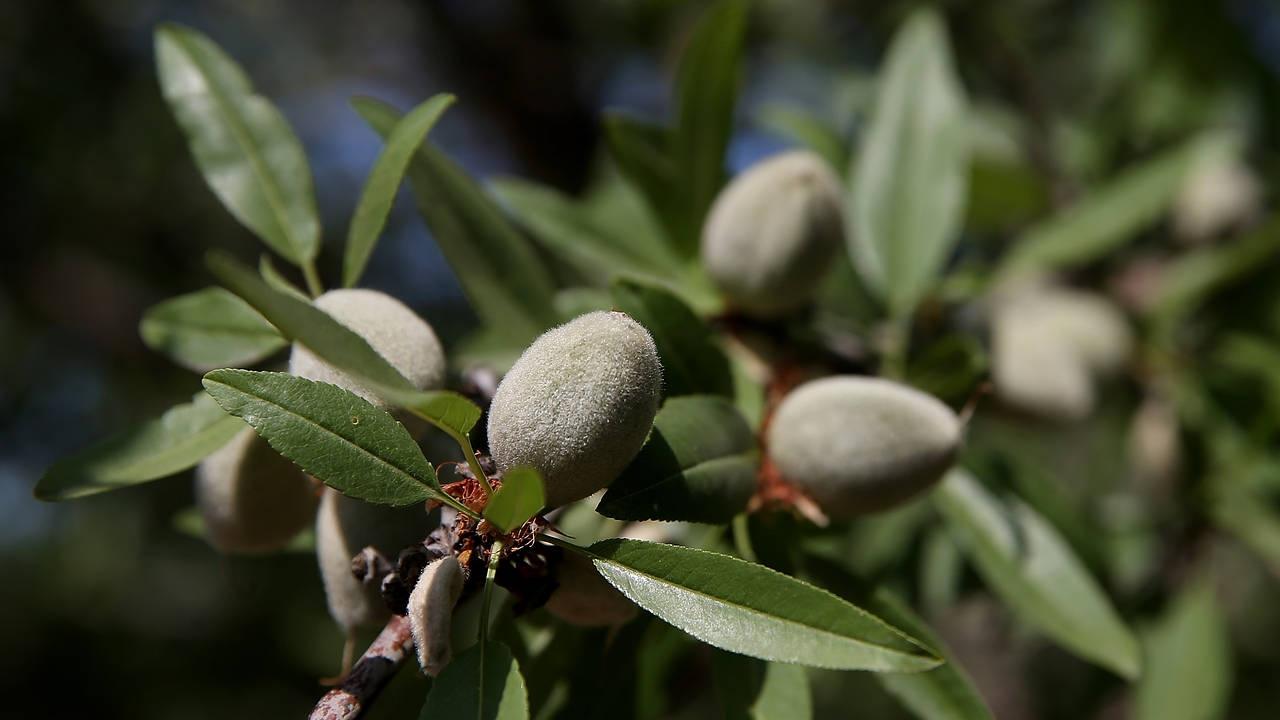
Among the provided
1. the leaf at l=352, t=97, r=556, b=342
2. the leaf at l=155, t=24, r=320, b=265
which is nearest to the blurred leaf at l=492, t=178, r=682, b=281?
the leaf at l=352, t=97, r=556, b=342

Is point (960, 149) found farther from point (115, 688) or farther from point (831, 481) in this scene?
point (115, 688)

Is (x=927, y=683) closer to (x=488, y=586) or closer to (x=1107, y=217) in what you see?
(x=488, y=586)

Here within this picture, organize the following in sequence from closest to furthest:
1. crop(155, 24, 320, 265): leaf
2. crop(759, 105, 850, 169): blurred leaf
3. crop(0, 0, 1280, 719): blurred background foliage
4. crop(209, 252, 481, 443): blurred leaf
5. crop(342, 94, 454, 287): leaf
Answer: crop(209, 252, 481, 443): blurred leaf
crop(342, 94, 454, 287): leaf
crop(155, 24, 320, 265): leaf
crop(759, 105, 850, 169): blurred leaf
crop(0, 0, 1280, 719): blurred background foliage

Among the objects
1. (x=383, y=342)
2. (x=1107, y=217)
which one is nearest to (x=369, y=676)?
(x=383, y=342)

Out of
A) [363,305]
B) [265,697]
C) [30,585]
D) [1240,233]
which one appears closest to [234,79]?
[363,305]

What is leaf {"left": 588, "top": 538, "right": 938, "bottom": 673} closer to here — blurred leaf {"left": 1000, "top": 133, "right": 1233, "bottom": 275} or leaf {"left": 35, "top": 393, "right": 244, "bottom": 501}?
leaf {"left": 35, "top": 393, "right": 244, "bottom": 501}

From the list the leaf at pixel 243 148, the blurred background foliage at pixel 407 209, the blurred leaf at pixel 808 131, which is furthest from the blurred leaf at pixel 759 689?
the blurred background foliage at pixel 407 209

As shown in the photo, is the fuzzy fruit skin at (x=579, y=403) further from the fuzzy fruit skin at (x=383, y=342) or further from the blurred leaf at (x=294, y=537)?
the blurred leaf at (x=294, y=537)
